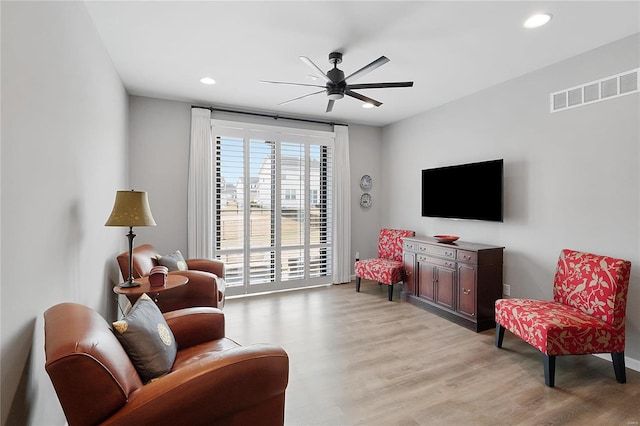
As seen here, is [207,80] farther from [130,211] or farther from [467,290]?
[467,290]

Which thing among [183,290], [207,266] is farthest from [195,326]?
[207,266]

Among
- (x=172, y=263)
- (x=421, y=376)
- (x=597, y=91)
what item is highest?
(x=597, y=91)

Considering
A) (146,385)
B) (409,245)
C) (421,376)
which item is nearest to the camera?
(146,385)

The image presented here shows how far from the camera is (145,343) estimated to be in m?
1.57

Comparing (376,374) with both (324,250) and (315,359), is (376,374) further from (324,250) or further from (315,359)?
(324,250)

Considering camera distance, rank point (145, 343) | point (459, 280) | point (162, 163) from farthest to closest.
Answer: point (162, 163)
point (459, 280)
point (145, 343)

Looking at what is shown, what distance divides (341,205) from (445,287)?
2.19 metres

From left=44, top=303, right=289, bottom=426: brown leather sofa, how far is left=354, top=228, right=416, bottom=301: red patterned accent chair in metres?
3.32

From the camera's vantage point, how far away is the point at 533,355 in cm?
295

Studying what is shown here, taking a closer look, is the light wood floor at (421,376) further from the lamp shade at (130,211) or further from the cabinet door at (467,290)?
the lamp shade at (130,211)

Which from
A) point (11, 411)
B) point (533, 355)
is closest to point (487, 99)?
point (533, 355)

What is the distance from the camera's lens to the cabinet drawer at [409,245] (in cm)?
447

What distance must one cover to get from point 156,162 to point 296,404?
361 centimetres

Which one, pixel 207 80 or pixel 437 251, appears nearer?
pixel 207 80
